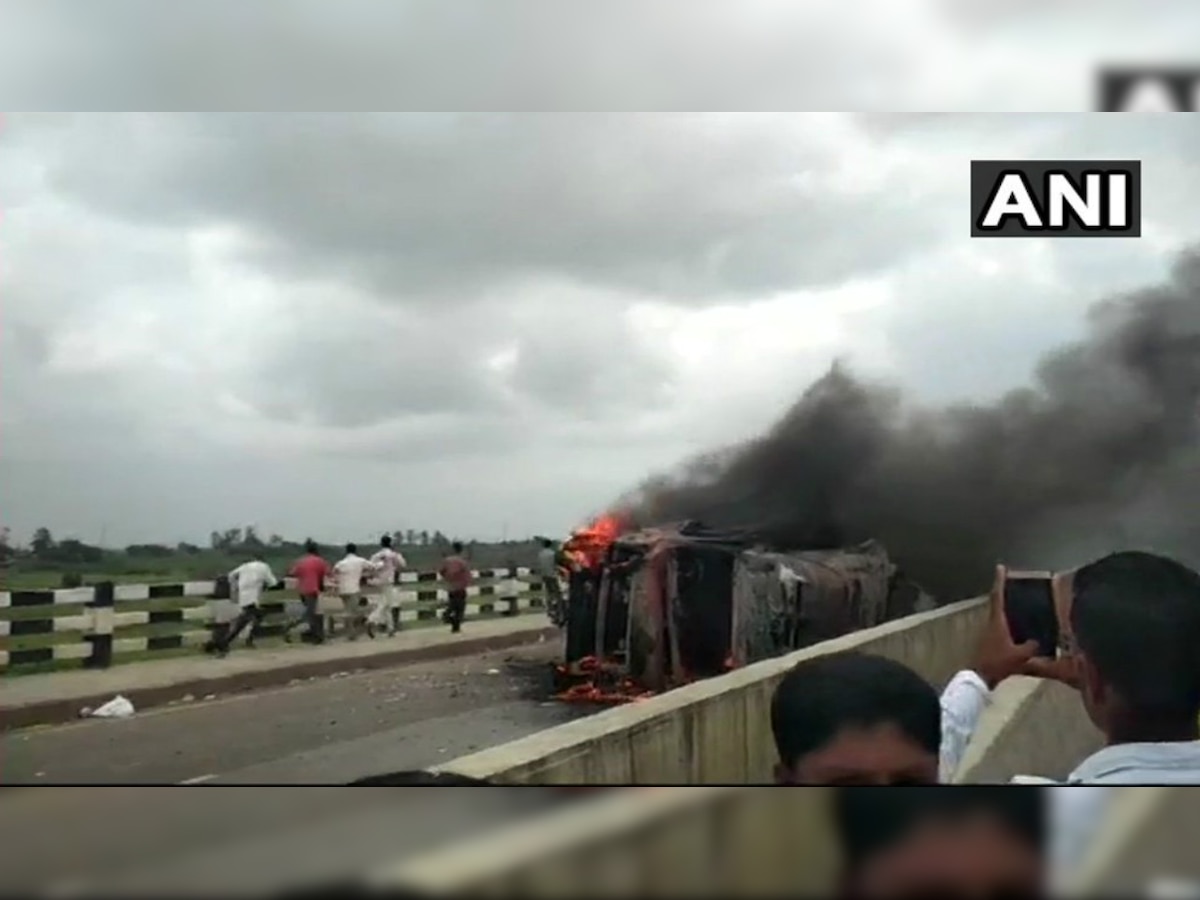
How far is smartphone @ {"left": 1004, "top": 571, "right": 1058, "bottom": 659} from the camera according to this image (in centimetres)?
345

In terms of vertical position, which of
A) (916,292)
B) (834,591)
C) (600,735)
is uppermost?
(916,292)

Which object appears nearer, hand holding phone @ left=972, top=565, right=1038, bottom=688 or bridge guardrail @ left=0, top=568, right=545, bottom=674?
bridge guardrail @ left=0, top=568, right=545, bottom=674

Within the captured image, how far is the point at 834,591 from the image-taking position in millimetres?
3383

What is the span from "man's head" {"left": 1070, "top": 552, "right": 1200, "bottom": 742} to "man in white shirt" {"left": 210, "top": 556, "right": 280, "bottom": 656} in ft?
5.47

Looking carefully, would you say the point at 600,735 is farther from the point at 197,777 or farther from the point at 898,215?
the point at 898,215

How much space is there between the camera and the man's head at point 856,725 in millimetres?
3365

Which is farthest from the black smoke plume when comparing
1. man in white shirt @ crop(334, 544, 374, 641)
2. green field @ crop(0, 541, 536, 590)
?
man in white shirt @ crop(334, 544, 374, 641)

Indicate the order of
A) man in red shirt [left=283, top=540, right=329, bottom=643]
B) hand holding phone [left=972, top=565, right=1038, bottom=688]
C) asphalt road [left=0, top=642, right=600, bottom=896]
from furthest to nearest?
hand holding phone [left=972, top=565, right=1038, bottom=688], man in red shirt [left=283, top=540, right=329, bottom=643], asphalt road [left=0, top=642, right=600, bottom=896]

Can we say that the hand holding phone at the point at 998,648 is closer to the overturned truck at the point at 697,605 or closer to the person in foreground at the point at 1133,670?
the person in foreground at the point at 1133,670

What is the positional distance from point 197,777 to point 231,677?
0.21 meters

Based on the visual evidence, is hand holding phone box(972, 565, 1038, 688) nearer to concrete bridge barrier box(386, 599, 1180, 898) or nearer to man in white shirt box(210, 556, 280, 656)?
concrete bridge barrier box(386, 599, 1180, 898)

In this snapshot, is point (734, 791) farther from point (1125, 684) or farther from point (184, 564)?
point (184, 564)

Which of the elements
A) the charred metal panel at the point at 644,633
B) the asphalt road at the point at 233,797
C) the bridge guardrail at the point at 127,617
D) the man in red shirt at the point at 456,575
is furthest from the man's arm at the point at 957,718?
the man in red shirt at the point at 456,575

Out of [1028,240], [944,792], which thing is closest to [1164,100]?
[1028,240]
